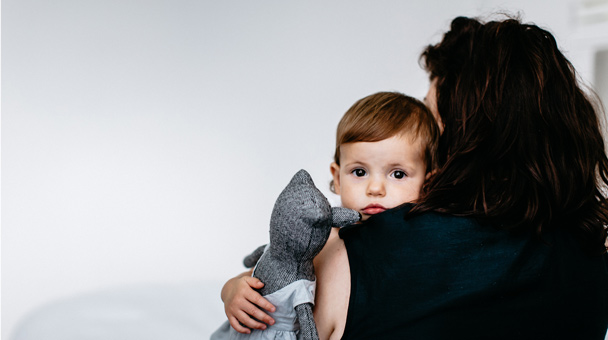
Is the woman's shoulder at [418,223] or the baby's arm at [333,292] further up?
the woman's shoulder at [418,223]

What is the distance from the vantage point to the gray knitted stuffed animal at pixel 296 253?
912 mm

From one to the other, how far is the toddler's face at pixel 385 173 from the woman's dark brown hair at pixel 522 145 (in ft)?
0.41

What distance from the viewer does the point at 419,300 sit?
2.91 feet

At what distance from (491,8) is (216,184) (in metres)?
1.72

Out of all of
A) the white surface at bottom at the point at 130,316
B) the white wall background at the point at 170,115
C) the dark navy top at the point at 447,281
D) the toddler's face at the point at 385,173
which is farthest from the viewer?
the white wall background at the point at 170,115

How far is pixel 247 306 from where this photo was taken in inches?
37.9

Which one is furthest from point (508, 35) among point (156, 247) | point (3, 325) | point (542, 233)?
point (3, 325)

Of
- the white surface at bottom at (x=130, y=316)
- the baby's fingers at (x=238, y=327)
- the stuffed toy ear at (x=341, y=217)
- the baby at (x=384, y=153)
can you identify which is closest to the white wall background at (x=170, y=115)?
the white surface at bottom at (x=130, y=316)

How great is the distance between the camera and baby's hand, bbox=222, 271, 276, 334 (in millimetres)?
947

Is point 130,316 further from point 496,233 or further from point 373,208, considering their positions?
point 496,233

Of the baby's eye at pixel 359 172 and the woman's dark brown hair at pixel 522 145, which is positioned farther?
the baby's eye at pixel 359 172

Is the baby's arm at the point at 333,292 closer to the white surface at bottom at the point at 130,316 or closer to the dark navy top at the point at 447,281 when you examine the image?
the dark navy top at the point at 447,281

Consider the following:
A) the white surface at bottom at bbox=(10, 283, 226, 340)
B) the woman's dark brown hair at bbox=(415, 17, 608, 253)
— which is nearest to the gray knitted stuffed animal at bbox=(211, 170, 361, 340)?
the woman's dark brown hair at bbox=(415, 17, 608, 253)

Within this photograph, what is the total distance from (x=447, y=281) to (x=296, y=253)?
0.27 m
